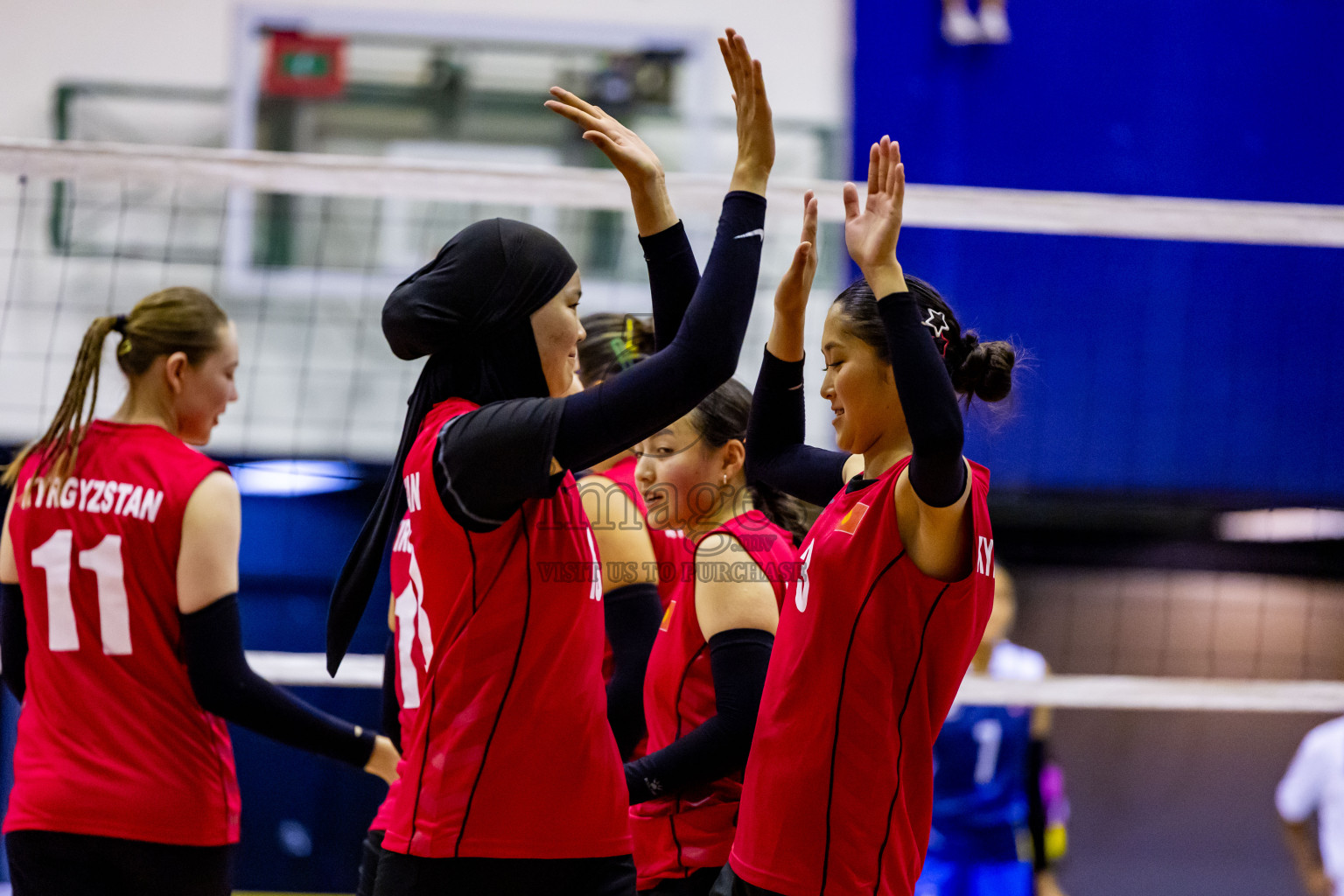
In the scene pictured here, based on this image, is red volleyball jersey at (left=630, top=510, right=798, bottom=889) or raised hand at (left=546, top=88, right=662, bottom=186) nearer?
raised hand at (left=546, top=88, right=662, bottom=186)

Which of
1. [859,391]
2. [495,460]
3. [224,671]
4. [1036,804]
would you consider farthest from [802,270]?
[1036,804]

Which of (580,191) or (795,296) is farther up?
A: (580,191)

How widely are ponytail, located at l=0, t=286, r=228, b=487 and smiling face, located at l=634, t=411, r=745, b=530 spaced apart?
3.12 ft

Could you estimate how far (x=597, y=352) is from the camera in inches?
107

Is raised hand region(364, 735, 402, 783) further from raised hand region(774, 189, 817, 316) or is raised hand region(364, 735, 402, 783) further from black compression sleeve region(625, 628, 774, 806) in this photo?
raised hand region(774, 189, 817, 316)

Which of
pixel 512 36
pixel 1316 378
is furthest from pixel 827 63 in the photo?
pixel 1316 378

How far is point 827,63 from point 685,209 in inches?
161

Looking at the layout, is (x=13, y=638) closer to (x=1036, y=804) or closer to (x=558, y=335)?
(x=558, y=335)

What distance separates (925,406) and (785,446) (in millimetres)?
707

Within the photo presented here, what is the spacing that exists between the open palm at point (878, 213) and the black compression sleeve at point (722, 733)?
682mm

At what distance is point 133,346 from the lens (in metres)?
2.41

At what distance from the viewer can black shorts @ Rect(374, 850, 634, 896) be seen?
1576mm

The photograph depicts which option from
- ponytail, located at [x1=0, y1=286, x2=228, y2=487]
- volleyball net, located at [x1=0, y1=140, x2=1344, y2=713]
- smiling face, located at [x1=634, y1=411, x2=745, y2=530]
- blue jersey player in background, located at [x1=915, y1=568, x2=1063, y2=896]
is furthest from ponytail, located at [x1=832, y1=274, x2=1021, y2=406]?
volleyball net, located at [x1=0, y1=140, x2=1344, y2=713]

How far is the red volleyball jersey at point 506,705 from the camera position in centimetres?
158
